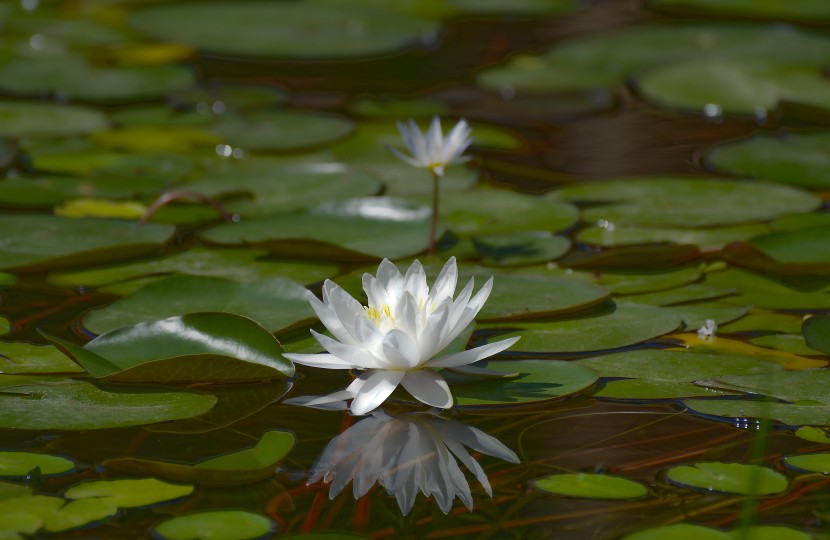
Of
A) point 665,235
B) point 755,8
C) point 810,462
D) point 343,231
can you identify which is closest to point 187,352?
point 343,231

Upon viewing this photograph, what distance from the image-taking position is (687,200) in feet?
9.67

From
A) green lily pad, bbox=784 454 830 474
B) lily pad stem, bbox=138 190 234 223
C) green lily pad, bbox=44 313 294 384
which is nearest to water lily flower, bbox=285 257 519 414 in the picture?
green lily pad, bbox=44 313 294 384

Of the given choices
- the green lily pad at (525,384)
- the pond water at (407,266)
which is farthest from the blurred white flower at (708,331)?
the green lily pad at (525,384)

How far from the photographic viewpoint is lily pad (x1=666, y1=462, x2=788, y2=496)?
1618 millimetres

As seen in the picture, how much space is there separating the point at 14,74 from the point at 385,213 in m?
2.09

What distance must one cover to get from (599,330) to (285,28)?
3.03m

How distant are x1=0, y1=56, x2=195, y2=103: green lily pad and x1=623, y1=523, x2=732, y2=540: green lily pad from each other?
299 centimetres

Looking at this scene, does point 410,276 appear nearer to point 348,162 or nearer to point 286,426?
point 286,426

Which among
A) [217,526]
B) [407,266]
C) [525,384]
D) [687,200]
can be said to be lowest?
[217,526]

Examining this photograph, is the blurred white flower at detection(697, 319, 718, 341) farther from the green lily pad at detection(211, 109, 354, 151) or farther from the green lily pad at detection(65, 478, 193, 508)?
the green lily pad at detection(211, 109, 354, 151)

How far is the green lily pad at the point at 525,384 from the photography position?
1.89 metres

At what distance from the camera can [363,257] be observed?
253cm

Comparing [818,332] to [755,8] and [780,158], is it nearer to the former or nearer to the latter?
[780,158]

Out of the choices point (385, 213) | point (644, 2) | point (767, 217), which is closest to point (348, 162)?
point (385, 213)
